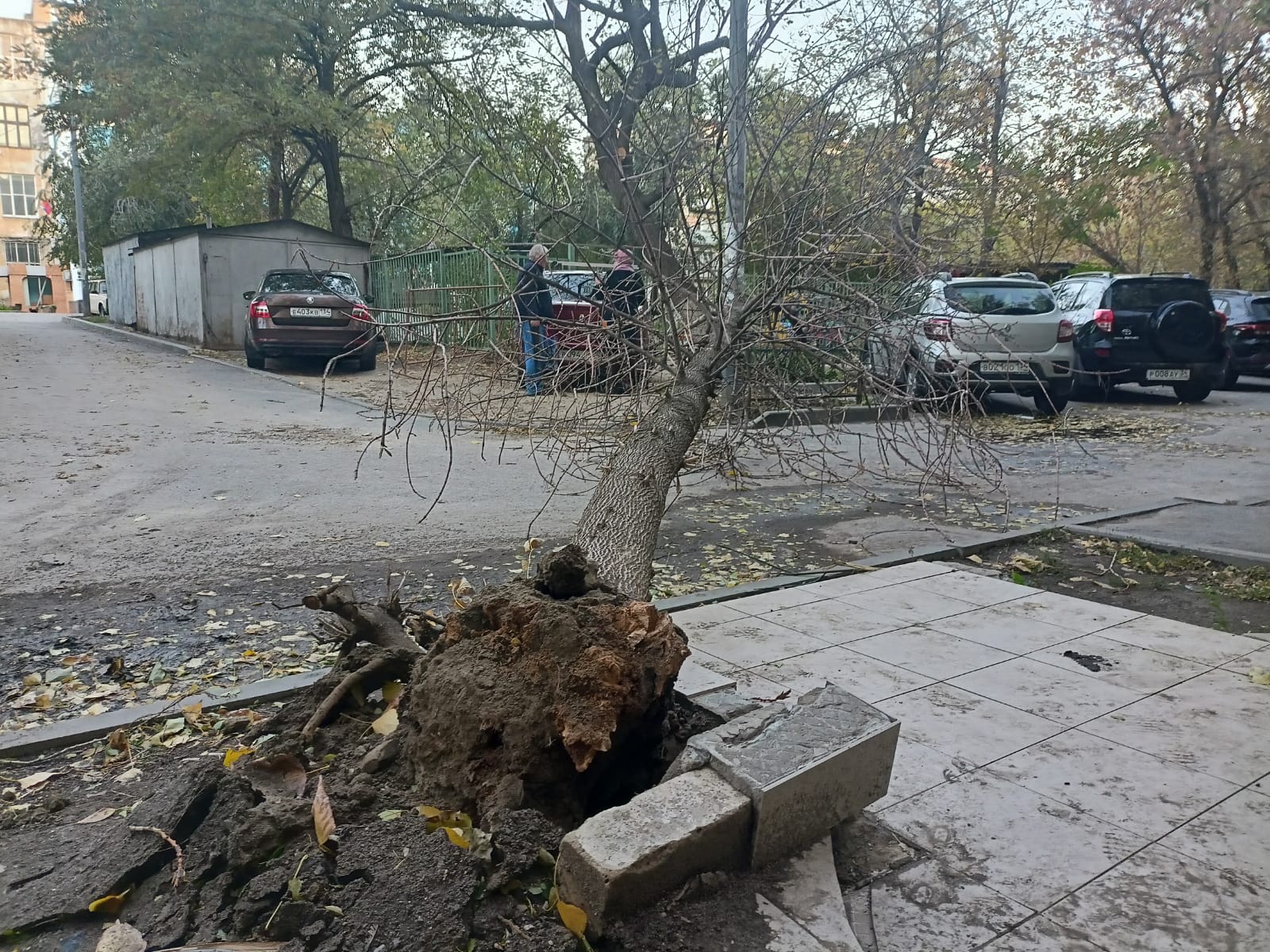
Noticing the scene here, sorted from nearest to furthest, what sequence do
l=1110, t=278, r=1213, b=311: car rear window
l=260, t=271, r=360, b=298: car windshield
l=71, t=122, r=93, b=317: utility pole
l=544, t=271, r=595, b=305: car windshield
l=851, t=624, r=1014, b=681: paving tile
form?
l=851, t=624, r=1014, b=681: paving tile < l=544, t=271, r=595, b=305: car windshield < l=1110, t=278, r=1213, b=311: car rear window < l=260, t=271, r=360, b=298: car windshield < l=71, t=122, r=93, b=317: utility pole

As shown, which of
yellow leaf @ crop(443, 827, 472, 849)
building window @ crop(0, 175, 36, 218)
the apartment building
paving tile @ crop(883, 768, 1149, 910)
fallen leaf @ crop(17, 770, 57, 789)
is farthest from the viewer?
building window @ crop(0, 175, 36, 218)

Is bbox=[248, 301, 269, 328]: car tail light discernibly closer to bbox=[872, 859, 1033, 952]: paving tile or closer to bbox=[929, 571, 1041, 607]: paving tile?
bbox=[929, 571, 1041, 607]: paving tile

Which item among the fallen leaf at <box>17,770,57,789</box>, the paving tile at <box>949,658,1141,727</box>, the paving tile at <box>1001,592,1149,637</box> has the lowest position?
the fallen leaf at <box>17,770,57,789</box>

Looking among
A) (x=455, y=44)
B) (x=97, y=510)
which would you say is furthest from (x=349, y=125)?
(x=97, y=510)

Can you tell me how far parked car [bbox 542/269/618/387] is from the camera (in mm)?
4504

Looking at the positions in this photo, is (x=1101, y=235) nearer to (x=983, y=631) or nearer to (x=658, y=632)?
(x=983, y=631)

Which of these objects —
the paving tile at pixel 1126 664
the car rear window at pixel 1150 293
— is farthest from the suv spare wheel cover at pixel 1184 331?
the paving tile at pixel 1126 664

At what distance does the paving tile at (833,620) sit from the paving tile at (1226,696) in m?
1.25

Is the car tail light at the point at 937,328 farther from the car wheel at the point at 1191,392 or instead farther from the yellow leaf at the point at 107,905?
the car wheel at the point at 1191,392

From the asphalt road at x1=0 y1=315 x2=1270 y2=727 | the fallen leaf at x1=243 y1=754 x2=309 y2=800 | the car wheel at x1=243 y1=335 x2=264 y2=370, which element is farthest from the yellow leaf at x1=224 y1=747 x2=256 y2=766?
the car wheel at x1=243 y1=335 x2=264 y2=370

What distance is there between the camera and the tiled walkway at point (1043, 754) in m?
2.40

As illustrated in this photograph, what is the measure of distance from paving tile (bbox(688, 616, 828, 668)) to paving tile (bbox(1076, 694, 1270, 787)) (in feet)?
2.35

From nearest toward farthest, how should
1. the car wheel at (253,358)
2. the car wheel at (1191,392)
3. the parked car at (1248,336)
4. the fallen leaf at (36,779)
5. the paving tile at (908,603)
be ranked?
the fallen leaf at (36,779) → the paving tile at (908,603) → the car wheel at (1191,392) → the car wheel at (253,358) → the parked car at (1248,336)

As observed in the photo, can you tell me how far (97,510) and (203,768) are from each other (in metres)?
5.11
